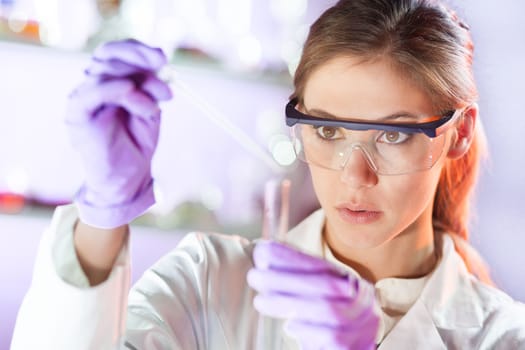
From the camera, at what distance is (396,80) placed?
6.08 ft

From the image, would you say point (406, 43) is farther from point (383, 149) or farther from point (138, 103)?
point (138, 103)

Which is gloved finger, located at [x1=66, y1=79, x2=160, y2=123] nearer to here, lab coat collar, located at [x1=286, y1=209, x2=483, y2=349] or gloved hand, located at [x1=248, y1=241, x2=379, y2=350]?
gloved hand, located at [x1=248, y1=241, x2=379, y2=350]

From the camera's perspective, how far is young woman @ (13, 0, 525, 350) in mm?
1561

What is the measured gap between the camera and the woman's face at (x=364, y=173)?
183 centimetres

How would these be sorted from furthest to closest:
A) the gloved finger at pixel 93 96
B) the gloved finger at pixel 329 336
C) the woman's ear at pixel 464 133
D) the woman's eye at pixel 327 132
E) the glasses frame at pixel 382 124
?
the woman's ear at pixel 464 133, the woman's eye at pixel 327 132, the glasses frame at pixel 382 124, the gloved finger at pixel 329 336, the gloved finger at pixel 93 96

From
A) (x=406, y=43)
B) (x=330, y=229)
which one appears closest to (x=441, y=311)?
(x=330, y=229)

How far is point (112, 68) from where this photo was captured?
4.91ft

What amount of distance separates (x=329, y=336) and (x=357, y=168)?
431 mm

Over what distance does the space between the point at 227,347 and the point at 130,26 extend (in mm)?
1362

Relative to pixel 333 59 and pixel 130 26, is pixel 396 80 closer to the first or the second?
pixel 333 59

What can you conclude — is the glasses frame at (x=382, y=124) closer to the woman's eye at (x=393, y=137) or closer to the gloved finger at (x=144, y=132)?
the woman's eye at (x=393, y=137)

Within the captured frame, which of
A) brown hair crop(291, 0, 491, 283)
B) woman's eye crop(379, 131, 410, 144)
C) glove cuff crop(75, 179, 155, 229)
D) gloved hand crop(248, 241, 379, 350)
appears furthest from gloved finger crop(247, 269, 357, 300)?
brown hair crop(291, 0, 491, 283)

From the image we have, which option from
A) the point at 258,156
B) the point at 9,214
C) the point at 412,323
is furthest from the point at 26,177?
the point at 412,323

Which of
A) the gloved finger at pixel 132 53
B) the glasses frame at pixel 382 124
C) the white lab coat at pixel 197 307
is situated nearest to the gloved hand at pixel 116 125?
the gloved finger at pixel 132 53
